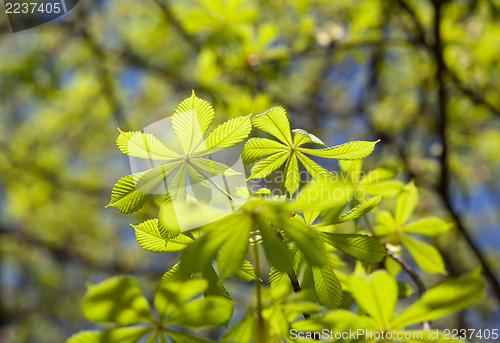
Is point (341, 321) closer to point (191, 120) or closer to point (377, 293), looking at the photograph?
point (377, 293)

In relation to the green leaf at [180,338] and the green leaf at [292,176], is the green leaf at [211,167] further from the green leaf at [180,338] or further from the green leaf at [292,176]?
the green leaf at [180,338]

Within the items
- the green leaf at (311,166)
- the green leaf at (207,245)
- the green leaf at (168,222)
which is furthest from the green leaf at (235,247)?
the green leaf at (311,166)

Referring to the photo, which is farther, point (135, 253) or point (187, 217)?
point (135, 253)

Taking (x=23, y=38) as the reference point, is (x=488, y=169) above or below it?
below

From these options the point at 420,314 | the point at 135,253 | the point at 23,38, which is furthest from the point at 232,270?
the point at 135,253

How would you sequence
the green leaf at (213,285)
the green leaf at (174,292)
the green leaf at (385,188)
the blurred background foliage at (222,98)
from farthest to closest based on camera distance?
the blurred background foliage at (222,98)
the green leaf at (385,188)
the green leaf at (213,285)
the green leaf at (174,292)

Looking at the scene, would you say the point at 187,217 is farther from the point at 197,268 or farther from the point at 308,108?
the point at 308,108
